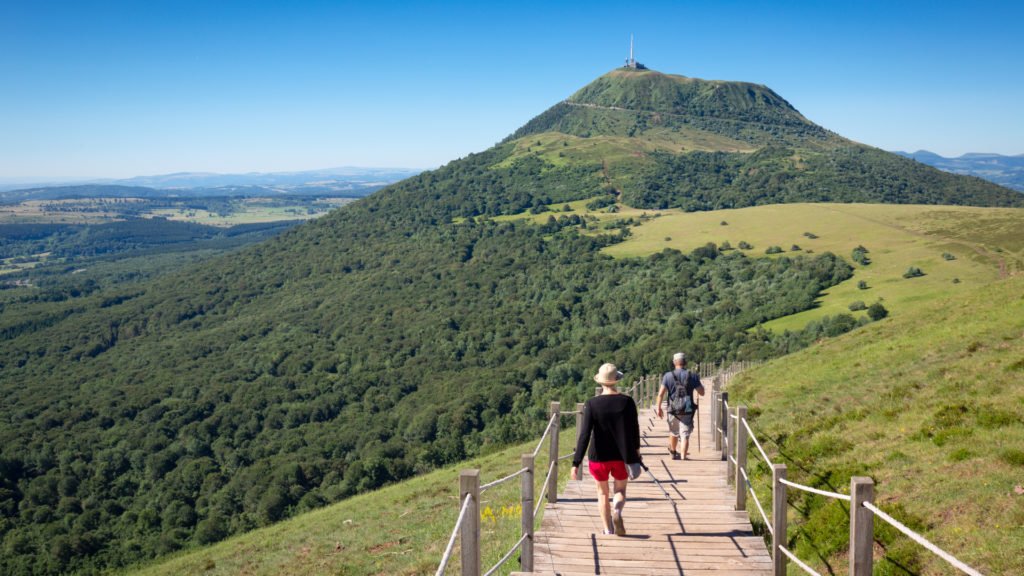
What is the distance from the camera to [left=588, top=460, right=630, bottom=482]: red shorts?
26.5ft

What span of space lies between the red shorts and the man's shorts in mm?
4951

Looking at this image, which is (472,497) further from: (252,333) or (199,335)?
(199,335)

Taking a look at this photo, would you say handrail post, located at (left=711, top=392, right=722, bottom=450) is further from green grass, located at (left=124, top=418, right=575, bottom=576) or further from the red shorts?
the red shorts

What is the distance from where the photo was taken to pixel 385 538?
15445 millimetres

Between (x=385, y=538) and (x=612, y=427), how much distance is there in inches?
373

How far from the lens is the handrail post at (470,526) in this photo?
18.5ft

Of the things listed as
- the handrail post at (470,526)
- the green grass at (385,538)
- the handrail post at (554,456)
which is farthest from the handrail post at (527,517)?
the handrail post at (554,456)

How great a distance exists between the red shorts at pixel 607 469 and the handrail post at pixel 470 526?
2589 mm

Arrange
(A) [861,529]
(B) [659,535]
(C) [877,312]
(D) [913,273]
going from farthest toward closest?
(D) [913,273], (C) [877,312], (B) [659,535], (A) [861,529]

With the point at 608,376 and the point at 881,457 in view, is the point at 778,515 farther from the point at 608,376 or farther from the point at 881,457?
the point at 881,457

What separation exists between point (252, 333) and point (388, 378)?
125 ft

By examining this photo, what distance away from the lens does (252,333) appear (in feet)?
368

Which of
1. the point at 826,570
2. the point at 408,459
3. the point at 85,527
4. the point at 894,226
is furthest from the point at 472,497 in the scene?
the point at 894,226

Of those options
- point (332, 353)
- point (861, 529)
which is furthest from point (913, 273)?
point (332, 353)
